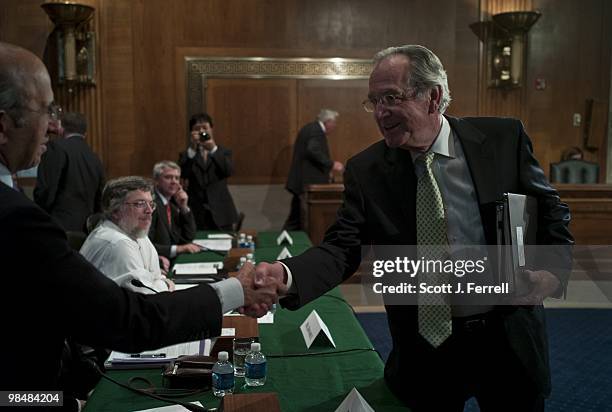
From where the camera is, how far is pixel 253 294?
6.41 feet

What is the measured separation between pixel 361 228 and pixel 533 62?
732 centimetres

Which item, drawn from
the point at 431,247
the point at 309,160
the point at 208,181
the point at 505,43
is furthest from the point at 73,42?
the point at 431,247

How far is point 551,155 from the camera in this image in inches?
348

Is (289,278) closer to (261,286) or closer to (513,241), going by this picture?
(261,286)

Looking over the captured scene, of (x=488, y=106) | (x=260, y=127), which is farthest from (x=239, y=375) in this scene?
(x=488, y=106)

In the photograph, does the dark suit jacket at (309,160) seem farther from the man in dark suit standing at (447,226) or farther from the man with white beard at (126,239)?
the man in dark suit standing at (447,226)

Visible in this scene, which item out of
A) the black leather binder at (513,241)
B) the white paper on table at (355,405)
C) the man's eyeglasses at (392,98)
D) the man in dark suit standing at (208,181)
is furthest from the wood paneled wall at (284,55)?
the white paper on table at (355,405)

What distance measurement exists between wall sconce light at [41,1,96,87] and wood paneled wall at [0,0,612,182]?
7.3 inches

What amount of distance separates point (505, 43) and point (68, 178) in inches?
224

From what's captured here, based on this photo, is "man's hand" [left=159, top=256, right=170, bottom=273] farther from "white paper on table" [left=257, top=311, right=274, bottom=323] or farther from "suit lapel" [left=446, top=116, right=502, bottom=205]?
"suit lapel" [left=446, top=116, right=502, bottom=205]

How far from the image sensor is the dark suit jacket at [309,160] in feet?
25.4

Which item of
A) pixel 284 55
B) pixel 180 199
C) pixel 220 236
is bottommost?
pixel 220 236

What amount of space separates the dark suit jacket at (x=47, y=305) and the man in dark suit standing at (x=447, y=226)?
0.63 m

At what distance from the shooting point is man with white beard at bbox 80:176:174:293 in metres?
3.09
